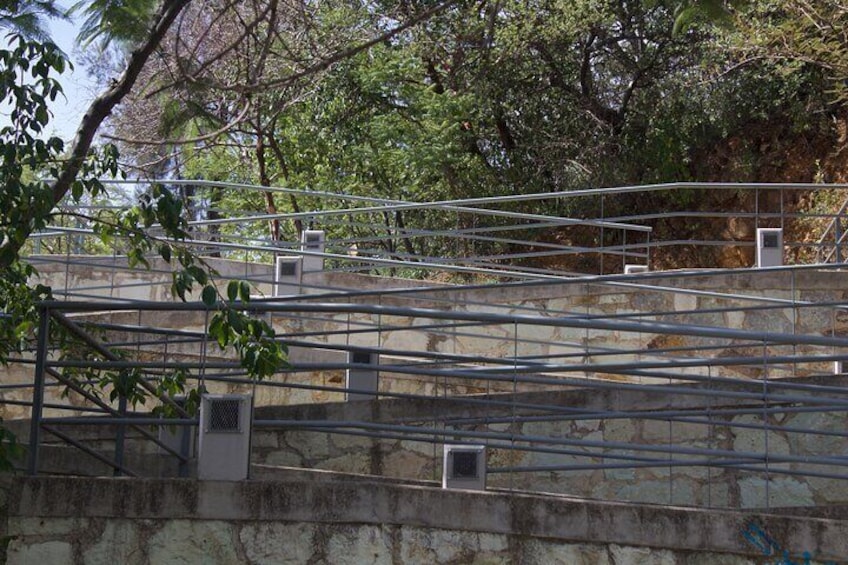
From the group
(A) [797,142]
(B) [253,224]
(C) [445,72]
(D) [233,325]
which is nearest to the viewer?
(D) [233,325]

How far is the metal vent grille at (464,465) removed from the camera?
6.00 meters

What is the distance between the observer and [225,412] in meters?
5.61

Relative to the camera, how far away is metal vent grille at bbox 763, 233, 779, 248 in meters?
11.5

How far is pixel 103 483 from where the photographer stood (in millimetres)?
5375

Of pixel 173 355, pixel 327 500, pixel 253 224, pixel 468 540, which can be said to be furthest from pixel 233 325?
pixel 253 224

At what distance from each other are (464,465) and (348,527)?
2.68 feet

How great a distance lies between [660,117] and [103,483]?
563 inches

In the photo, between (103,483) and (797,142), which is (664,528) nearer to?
(103,483)

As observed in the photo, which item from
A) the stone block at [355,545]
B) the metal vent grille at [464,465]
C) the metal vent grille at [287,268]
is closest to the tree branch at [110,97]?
the stone block at [355,545]

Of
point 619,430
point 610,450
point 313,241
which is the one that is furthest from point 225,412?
point 313,241

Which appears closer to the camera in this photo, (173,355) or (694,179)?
(173,355)

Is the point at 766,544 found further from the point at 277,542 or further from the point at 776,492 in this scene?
the point at 776,492

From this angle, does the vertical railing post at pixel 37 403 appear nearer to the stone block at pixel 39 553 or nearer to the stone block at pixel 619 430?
the stone block at pixel 39 553

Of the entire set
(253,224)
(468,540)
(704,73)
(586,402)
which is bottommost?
(468,540)
